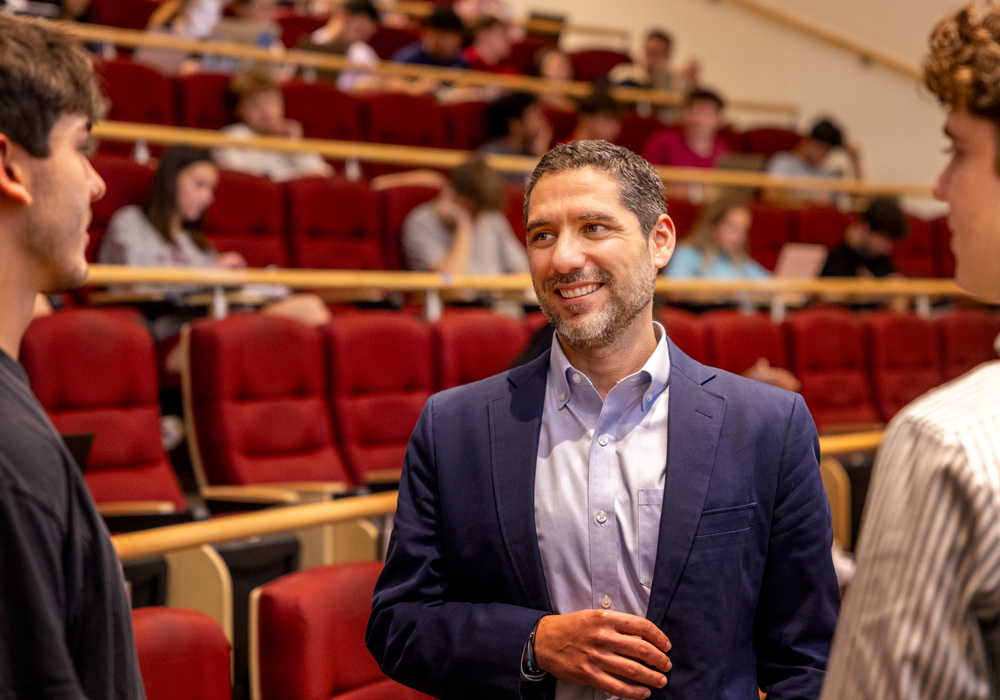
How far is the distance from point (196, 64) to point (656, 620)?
2253 millimetres

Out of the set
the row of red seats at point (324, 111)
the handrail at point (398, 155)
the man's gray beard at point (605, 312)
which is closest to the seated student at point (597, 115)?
the row of red seats at point (324, 111)

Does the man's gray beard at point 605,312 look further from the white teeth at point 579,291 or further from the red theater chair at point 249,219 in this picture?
the red theater chair at point 249,219

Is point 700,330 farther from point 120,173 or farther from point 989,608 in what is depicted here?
point 989,608

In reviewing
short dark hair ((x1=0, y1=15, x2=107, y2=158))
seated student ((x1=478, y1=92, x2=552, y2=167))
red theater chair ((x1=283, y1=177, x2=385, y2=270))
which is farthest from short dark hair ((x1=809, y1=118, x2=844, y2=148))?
short dark hair ((x1=0, y1=15, x2=107, y2=158))

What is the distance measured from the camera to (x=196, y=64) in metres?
2.39

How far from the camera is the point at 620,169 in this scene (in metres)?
0.59

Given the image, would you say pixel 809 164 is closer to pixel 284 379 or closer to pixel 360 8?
pixel 360 8

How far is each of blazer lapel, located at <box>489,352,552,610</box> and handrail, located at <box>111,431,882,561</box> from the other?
26 centimetres

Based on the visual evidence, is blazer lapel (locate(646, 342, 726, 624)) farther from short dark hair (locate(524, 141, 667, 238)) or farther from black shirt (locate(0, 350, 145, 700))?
black shirt (locate(0, 350, 145, 700))

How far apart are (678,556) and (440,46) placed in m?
2.52

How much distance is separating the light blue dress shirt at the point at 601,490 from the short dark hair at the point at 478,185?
128 cm

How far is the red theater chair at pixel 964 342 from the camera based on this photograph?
1.91 metres

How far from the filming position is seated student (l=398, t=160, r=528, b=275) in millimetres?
1826

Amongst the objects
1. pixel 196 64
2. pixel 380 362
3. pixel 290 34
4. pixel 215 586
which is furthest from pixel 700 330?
pixel 290 34
